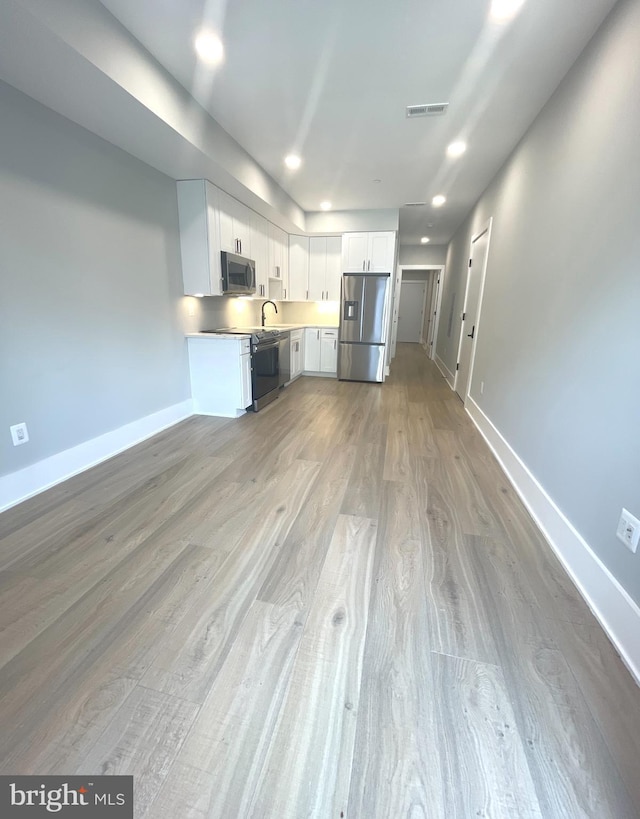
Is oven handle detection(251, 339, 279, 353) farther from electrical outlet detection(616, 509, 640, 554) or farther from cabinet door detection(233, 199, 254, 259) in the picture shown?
electrical outlet detection(616, 509, 640, 554)

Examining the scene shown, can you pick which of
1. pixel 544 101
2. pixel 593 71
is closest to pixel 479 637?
pixel 593 71

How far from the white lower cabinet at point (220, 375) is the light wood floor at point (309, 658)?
5.43 ft

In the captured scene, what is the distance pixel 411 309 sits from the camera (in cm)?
1195

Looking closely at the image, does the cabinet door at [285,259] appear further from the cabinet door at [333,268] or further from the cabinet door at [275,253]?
the cabinet door at [333,268]

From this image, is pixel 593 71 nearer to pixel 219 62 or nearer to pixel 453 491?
pixel 219 62

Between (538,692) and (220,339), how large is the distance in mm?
3484

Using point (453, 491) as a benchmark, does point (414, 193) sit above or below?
above

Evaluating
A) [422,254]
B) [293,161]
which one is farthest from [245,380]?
[422,254]

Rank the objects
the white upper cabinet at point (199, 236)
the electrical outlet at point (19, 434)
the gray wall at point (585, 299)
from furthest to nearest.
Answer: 1. the white upper cabinet at point (199, 236)
2. the electrical outlet at point (19, 434)
3. the gray wall at point (585, 299)

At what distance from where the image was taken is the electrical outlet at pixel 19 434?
6.89 ft

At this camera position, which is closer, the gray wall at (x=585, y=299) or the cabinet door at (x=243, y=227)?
the gray wall at (x=585, y=299)

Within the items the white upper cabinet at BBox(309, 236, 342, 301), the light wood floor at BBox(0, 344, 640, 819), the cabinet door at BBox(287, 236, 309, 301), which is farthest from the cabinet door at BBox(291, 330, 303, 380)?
the light wood floor at BBox(0, 344, 640, 819)

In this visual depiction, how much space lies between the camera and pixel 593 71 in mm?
1872

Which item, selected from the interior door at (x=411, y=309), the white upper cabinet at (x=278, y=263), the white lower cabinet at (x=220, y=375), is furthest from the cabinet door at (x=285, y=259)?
the interior door at (x=411, y=309)
